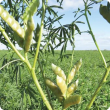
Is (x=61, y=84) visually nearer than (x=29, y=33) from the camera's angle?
No

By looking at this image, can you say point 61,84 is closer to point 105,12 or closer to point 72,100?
point 72,100

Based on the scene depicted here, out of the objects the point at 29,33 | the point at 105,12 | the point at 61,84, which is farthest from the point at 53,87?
the point at 105,12

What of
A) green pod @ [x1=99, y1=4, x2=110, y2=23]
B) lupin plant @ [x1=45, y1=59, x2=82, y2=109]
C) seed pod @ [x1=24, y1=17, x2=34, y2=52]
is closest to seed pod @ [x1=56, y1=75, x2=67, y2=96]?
lupin plant @ [x1=45, y1=59, x2=82, y2=109]

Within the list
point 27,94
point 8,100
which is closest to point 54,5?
point 27,94

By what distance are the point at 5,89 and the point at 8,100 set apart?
39cm

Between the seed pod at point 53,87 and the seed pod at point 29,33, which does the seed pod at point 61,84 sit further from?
the seed pod at point 29,33

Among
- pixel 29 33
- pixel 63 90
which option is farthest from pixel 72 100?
pixel 29 33

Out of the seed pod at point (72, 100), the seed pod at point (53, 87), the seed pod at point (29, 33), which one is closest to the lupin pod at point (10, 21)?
the seed pod at point (29, 33)

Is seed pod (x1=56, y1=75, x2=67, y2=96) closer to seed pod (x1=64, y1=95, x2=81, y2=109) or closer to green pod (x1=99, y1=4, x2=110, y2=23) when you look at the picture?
seed pod (x1=64, y1=95, x2=81, y2=109)

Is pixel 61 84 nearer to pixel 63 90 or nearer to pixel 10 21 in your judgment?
pixel 63 90

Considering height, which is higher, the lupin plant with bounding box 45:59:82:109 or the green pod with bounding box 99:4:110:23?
the green pod with bounding box 99:4:110:23

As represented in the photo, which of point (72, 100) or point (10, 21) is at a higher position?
point (10, 21)

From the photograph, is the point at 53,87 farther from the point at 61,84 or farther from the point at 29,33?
the point at 29,33

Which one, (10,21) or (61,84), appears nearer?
(10,21)
